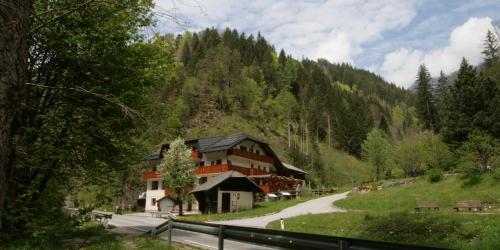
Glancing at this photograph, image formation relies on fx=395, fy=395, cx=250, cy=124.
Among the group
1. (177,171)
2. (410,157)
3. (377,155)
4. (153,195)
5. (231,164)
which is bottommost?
(153,195)

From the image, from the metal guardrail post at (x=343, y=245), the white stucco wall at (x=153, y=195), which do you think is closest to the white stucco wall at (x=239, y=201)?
the white stucco wall at (x=153, y=195)

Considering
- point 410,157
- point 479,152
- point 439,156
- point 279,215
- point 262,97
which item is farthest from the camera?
point 262,97

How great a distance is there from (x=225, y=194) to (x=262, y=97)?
81625mm

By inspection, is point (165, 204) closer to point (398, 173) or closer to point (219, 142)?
point (219, 142)

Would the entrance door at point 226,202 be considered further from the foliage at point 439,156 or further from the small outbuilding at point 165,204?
the foliage at point 439,156

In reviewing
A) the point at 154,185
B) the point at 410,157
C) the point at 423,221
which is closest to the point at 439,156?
the point at 410,157

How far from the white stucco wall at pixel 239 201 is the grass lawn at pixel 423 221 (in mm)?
11550

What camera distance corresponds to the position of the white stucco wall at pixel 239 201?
1677 inches

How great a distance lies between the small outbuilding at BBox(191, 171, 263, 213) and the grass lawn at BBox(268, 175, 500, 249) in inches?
462

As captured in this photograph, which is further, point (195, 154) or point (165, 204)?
point (195, 154)

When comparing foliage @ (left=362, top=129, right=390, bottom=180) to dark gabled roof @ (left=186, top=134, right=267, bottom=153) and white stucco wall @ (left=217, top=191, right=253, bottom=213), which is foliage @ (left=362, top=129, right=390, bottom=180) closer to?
dark gabled roof @ (left=186, top=134, right=267, bottom=153)

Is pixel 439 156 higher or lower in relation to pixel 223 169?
higher

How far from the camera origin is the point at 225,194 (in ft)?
143

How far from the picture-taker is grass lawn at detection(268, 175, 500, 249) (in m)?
13.8
